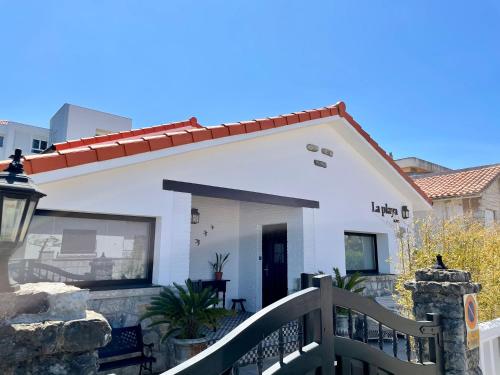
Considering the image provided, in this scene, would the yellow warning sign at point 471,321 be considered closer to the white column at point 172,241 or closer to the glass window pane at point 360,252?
the white column at point 172,241

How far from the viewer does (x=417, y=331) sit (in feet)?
9.20

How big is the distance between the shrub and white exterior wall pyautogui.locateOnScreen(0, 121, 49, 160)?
2777 cm

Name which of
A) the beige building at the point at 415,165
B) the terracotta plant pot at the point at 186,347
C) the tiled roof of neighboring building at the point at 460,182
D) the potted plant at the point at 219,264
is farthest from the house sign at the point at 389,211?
the beige building at the point at 415,165

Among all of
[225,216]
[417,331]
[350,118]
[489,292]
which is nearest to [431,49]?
[350,118]

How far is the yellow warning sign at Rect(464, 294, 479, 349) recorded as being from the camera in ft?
10.3

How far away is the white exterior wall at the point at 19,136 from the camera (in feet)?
81.5

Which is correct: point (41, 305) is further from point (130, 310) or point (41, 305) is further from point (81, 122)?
point (81, 122)

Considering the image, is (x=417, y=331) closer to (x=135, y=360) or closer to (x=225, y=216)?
(x=135, y=360)

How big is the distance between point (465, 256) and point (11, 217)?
18.4 feet

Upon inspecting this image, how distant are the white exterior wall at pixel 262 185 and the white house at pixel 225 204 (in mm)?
22

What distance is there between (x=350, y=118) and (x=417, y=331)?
6.80 m

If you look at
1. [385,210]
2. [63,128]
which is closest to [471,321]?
[385,210]

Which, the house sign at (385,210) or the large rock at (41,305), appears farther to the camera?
the house sign at (385,210)

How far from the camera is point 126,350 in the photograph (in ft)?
15.4
